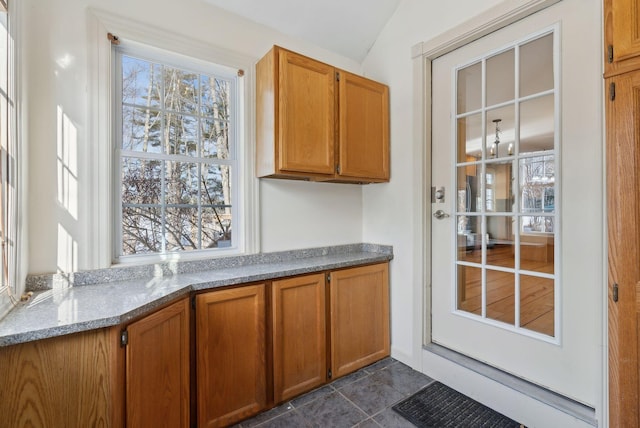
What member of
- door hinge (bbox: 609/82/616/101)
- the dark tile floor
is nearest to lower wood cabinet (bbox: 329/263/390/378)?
the dark tile floor

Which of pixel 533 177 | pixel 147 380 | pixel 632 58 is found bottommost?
pixel 147 380

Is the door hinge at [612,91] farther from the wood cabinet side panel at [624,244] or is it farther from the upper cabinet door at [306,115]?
the upper cabinet door at [306,115]

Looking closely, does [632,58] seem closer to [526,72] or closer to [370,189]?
[526,72]

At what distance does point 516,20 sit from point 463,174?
3.15ft

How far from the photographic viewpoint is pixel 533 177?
1.79 m

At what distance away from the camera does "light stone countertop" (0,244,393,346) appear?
3.54 feet

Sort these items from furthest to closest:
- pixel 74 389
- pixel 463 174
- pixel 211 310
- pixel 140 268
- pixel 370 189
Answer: pixel 370 189 → pixel 463 174 → pixel 140 268 → pixel 211 310 → pixel 74 389

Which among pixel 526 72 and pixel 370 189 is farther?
pixel 370 189

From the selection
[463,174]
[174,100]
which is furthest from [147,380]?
[463,174]

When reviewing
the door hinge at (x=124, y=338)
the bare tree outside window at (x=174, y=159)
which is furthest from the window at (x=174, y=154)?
the door hinge at (x=124, y=338)

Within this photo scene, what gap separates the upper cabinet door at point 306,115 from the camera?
6.54 ft

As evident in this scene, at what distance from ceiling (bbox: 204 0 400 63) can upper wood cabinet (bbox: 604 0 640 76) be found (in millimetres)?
1564

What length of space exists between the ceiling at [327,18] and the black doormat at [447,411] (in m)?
2.74

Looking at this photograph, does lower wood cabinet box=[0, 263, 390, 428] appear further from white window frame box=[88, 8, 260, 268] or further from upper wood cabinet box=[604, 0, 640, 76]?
upper wood cabinet box=[604, 0, 640, 76]
